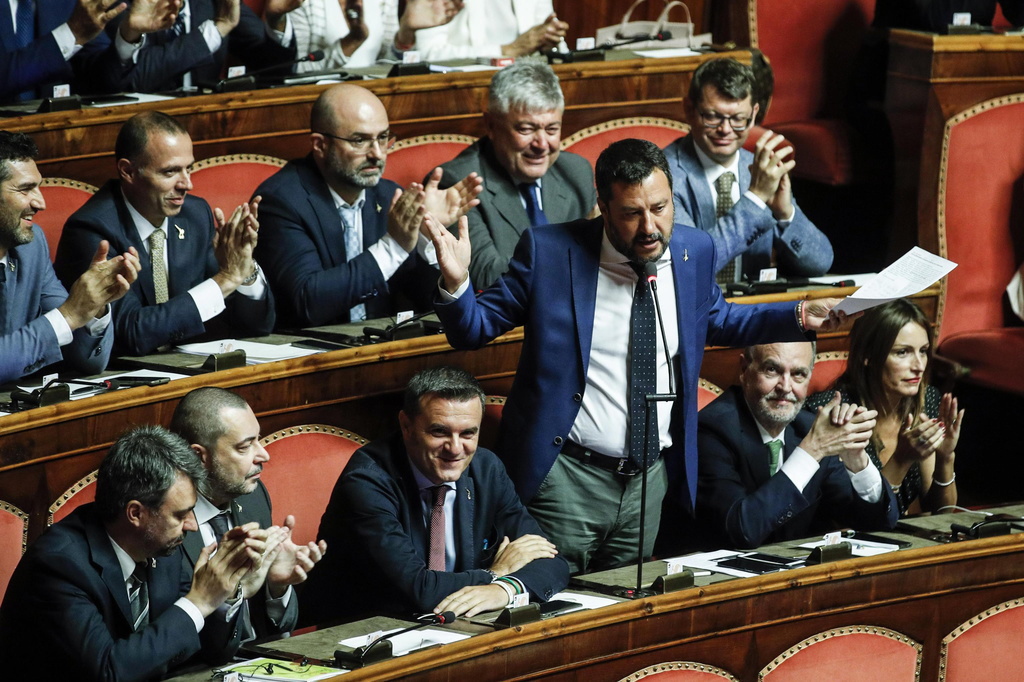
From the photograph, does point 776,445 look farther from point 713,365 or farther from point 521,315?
point 521,315

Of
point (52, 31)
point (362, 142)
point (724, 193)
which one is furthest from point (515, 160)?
point (52, 31)

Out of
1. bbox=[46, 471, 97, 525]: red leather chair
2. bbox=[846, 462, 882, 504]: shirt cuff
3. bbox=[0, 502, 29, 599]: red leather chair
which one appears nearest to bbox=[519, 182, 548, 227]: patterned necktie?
bbox=[846, 462, 882, 504]: shirt cuff

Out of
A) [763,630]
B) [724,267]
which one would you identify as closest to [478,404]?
[763,630]

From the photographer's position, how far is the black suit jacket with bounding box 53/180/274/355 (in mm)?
2260

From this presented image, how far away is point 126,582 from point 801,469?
945 mm

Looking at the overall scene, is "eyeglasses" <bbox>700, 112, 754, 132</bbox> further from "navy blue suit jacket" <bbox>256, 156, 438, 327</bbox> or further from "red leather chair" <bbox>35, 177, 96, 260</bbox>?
"red leather chair" <bbox>35, 177, 96, 260</bbox>

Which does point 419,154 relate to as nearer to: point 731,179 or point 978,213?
point 731,179

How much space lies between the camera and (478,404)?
2018 millimetres

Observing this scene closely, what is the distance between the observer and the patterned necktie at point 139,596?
1741 mm

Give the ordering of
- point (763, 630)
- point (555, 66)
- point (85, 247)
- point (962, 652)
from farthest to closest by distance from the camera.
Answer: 1. point (555, 66)
2. point (85, 247)
3. point (962, 652)
4. point (763, 630)

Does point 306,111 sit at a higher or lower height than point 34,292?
Result: higher

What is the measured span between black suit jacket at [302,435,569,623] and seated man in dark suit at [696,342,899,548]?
303 mm

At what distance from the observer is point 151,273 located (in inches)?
91.7

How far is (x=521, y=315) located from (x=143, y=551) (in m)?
0.60
